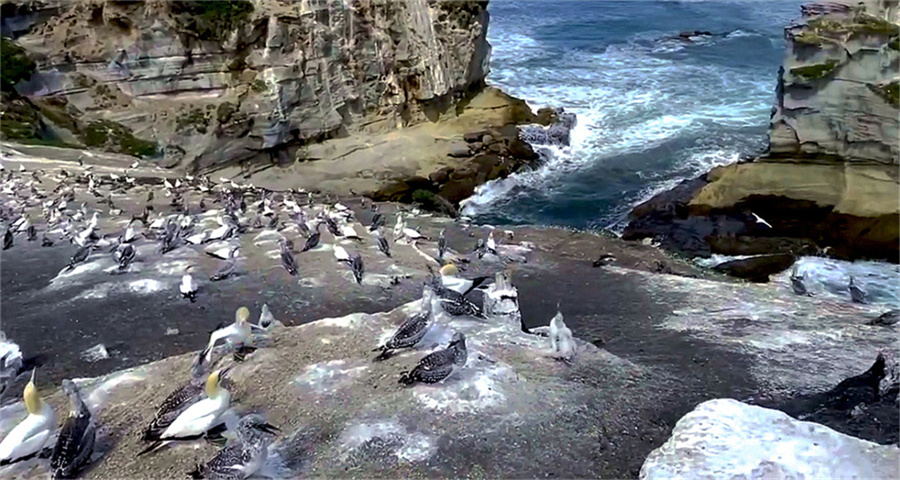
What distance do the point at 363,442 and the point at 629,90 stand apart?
48.4 m

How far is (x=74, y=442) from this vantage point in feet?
29.1

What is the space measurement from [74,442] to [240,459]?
7.21 feet

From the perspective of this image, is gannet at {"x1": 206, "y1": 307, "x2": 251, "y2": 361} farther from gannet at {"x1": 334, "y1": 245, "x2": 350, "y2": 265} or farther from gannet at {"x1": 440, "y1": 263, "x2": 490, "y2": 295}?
gannet at {"x1": 334, "y1": 245, "x2": 350, "y2": 265}

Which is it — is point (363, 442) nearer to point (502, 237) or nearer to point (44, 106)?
point (502, 237)

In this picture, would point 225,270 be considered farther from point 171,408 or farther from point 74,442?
point 74,442

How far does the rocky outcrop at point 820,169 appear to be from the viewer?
30.6m

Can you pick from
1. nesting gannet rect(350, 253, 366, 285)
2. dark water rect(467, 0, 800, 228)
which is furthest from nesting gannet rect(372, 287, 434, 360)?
dark water rect(467, 0, 800, 228)

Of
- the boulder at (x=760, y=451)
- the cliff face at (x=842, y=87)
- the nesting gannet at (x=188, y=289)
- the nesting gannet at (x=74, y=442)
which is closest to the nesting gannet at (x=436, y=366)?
the boulder at (x=760, y=451)

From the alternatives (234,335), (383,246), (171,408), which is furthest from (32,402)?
(383,246)

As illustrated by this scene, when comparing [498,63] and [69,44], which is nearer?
[69,44]

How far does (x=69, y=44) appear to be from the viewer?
36.5m

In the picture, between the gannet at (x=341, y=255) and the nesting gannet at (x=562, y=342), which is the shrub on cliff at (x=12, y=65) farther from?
the nesting gannet at (x=562, y=342)

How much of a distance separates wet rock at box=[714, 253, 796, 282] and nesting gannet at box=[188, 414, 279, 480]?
22.4 m

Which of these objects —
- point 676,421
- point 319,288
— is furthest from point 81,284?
point 676,421
